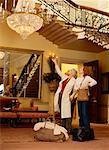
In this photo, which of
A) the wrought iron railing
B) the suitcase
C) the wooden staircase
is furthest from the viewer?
the wooden staircase

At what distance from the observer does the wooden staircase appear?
963 centimetres

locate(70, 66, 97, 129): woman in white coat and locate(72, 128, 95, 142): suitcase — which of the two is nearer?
locate(72, 128, 95, 142): suitcase

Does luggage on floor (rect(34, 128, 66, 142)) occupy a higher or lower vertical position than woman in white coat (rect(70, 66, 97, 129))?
lower

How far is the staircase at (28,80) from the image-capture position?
1107cm

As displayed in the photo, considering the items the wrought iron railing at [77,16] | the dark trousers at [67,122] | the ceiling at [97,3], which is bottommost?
the dark trousers at [67,122]

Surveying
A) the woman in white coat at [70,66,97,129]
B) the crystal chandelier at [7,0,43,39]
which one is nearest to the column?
the crystal chandelier at [7,0,43,39]

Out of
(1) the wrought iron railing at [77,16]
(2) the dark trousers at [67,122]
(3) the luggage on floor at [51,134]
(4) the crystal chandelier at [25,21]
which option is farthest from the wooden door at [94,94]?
(3) the luggage on floor at [51,134]

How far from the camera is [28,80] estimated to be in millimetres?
11203

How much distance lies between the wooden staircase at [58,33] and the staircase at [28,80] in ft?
3.06

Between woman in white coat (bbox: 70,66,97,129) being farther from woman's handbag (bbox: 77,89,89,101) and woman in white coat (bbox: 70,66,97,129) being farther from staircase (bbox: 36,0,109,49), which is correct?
staircase (bbox: 36,0,109,49)

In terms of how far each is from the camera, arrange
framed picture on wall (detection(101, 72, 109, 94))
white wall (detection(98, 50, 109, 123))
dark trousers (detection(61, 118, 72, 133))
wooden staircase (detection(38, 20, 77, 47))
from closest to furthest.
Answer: dark trousers (detection(61, 118, 72, 133)) → wooden staircase (detection(38, 20, 77, 47)) → white wall (detection(98, 50, 109, 123)) → framed picture on wall (detection(101, 72, 109, 94))

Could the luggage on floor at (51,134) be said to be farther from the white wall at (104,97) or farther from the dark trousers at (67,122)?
the white wall at (104,97)

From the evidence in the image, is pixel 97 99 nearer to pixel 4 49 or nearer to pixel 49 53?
pixel 49 53

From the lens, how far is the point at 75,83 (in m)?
6.46
